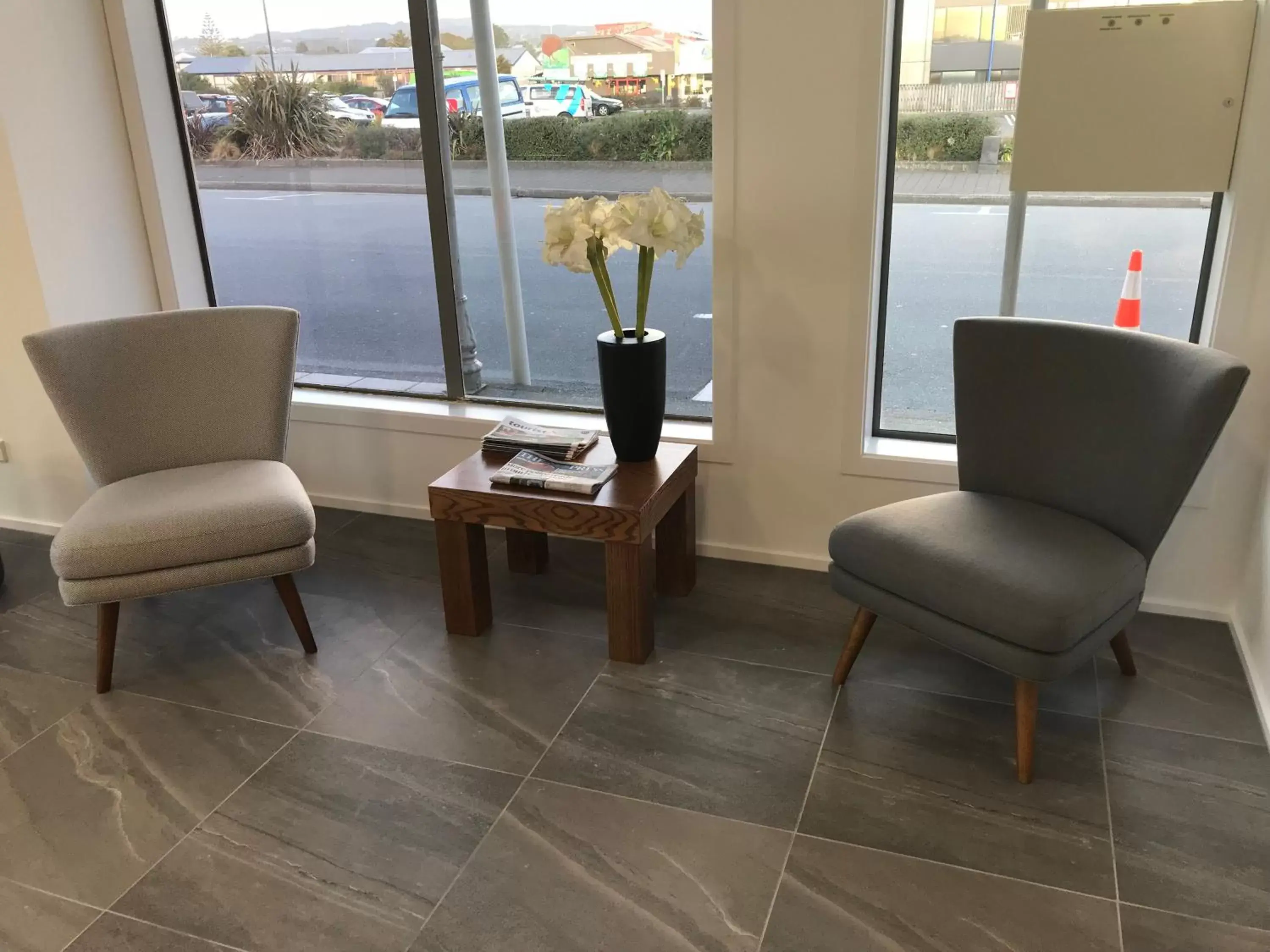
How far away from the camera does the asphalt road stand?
2.78 metres

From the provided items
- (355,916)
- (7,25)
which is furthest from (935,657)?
(7,25)

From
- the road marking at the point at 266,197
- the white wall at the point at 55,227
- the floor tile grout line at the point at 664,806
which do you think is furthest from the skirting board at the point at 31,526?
the floor tile grout line at the point at 664,806

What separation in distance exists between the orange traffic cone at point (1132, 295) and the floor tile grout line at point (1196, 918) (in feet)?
4.97

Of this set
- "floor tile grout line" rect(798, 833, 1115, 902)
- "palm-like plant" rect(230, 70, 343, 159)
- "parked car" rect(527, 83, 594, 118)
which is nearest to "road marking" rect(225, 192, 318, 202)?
"palm-like plant" rect(230, 70, 343, 159)

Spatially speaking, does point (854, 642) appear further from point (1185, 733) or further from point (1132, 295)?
point (1132, 295)

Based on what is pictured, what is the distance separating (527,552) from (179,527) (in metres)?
1.00

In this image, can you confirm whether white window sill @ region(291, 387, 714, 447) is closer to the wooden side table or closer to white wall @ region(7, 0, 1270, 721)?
white wall @ region(7, 0, 1270, 721)

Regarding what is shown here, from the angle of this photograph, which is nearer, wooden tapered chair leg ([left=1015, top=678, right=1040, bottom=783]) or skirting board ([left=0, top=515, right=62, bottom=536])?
wooden tapered chair leg ([left=1015, top=678, right=1040, bottom=783])

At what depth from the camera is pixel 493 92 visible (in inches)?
127

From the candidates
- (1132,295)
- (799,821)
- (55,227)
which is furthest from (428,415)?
(1132,295)

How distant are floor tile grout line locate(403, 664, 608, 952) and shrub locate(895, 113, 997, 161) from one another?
1.64 metres

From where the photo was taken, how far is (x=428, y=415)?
11.3 feet

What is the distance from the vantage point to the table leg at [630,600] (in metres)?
2.57

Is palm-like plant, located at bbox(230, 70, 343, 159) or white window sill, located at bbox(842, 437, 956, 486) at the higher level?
palm-like plant, located at bbox(230, 70, 343, 159)
